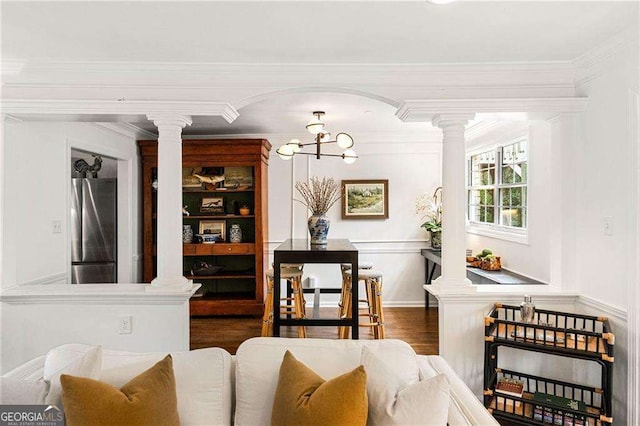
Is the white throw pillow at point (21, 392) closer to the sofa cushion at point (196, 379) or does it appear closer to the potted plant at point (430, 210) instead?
the sofa cushion at point (196, 379)

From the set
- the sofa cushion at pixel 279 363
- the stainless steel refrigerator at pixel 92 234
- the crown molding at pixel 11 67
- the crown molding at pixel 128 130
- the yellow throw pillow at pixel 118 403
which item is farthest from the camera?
the stainless steel refrigerator at pixel 92 234

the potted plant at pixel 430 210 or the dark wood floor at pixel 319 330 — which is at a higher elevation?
the potted plant at pixel 430 210

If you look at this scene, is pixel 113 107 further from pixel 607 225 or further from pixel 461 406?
pixel 607 225

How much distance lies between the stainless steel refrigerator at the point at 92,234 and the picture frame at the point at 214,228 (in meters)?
1.05

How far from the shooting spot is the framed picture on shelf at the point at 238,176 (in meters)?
5.38

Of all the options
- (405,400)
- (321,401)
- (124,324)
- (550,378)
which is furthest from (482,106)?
(124,324)

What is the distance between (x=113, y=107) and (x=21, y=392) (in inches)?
79.9

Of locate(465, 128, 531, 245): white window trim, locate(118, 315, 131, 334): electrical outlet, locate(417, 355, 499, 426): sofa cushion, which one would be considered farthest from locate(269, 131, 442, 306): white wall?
locate(417, 355, 499, 426): sofa cushion

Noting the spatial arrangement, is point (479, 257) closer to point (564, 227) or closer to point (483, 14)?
point (564, 227)

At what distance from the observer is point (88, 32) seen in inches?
93.4

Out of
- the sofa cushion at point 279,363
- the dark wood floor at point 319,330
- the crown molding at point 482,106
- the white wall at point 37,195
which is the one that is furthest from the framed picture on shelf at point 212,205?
the sofa cushion at point 279,363

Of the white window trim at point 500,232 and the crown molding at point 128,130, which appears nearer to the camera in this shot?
the white window trim at point 500,232

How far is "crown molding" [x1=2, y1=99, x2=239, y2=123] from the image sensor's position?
2875mm

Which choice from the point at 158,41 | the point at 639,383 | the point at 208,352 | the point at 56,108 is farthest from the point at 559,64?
the point at 56,108
